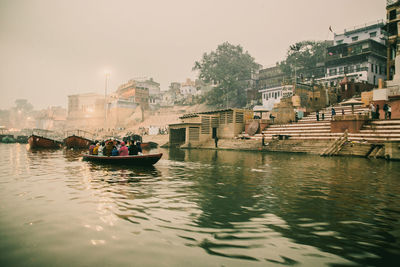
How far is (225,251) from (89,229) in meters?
3.18

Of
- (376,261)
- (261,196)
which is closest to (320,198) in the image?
(261,196)

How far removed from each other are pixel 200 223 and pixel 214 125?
35264 mm

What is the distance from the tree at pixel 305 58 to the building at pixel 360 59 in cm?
701

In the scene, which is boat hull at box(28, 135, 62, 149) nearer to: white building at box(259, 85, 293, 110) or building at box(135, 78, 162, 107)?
white building at box(259, 85, 293, 110)

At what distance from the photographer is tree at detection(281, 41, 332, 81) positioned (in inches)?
2446

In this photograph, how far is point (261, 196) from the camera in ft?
28.0

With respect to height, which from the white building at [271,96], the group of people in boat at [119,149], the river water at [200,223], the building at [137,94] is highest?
the building at [137,94]

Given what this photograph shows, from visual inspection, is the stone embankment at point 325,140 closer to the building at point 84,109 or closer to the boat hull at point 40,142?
the boat hull at point 40,142

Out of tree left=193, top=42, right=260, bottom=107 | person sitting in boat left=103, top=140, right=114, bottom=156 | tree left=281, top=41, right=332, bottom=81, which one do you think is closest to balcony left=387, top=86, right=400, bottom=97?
person sitting in boat left=103, top=140, right=114, bottom=156

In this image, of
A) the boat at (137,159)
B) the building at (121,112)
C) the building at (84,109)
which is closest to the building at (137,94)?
the building at (121,112)

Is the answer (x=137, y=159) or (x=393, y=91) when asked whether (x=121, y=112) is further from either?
(x=393, y=91)

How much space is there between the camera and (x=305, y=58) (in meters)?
62.6

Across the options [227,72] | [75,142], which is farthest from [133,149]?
[227,72]

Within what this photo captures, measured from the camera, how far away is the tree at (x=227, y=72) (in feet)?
239
